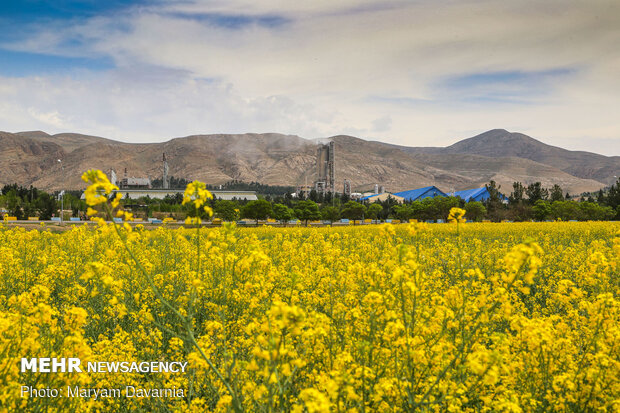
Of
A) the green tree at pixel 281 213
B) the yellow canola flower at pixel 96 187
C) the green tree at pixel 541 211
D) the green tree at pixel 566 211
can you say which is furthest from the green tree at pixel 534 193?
the yellow canola flower at pixel 96 187

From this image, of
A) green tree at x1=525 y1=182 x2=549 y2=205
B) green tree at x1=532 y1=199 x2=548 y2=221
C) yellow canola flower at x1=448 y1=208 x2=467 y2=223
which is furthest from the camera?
green tree at x1=525 y1=182 x2=549 y2=205

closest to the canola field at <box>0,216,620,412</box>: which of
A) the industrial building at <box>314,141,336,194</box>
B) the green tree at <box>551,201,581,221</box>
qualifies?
the green tree at <box>551,201,581,221</box>

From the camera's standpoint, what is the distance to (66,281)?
7.95m

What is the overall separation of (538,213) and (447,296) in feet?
182

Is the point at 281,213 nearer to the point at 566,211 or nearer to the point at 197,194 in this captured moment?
the point at 566,211

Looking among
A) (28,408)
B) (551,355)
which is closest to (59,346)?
(28,408)

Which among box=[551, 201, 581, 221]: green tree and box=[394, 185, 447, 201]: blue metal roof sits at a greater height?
box=[394, 185, 447, 201]: blue metal roof

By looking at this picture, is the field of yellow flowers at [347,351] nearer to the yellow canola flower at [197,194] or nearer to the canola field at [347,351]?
the canola field at [347,351]

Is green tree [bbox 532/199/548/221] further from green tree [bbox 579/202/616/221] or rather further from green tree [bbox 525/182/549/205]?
green tree [bbox 525/182/549/205]

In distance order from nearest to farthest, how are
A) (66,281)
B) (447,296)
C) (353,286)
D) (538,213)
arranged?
1. (447,296)
2. (353,286)
3. (66,281)
4. (538,213)

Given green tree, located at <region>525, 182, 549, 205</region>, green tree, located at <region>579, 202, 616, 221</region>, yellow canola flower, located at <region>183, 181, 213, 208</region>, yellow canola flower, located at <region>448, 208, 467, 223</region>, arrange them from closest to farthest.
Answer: yellow canola flower, located at <region>183, 181, 213, 208</region>
yellow canola flower, located at <region>448, 208, 467, 223</region>
green tree, located at <region>579, 202, 616, 221</region>
green tree, located at <region>525, 182, 549, 205</region>

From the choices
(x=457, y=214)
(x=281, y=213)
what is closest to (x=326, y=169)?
(x=281, y=213)

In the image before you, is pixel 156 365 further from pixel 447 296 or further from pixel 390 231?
pixel 447 296

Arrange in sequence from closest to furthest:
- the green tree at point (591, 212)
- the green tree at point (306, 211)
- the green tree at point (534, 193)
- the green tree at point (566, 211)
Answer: the green tree at point (591, 212)
the green tree at point (566, 211)
the green tree at point (306, 211)
the green tree at point (534, 193)
